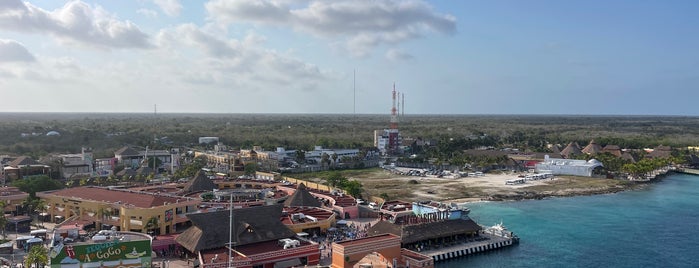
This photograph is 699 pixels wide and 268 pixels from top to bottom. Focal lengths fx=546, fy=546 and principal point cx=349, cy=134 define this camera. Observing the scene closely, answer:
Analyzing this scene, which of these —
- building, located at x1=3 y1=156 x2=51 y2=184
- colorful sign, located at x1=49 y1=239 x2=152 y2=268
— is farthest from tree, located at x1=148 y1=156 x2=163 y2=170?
colorful sign, located at x1=49 y1=239 x2=152 y2=268

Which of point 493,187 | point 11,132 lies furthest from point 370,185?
point 11,132

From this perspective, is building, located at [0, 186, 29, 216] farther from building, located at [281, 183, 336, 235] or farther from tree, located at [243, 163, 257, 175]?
tree, located at [243, 163, 257, 175]

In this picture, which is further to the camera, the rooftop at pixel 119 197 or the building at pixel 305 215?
the building at pixel 305 215

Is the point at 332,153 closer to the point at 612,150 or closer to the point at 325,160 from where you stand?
the point at 325,160

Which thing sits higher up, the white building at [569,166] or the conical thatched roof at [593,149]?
the conical thatched roof at [593,149]

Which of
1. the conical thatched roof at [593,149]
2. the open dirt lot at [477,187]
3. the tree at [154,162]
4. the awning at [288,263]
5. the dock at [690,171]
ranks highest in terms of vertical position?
the conical thatched roof at [593,149]

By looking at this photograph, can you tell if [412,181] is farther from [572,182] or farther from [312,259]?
[312,259]

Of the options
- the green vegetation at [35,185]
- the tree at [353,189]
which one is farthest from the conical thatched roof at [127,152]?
the tree at [353,189]

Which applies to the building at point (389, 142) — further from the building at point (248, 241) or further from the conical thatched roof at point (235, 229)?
the building at point (248, 241)
